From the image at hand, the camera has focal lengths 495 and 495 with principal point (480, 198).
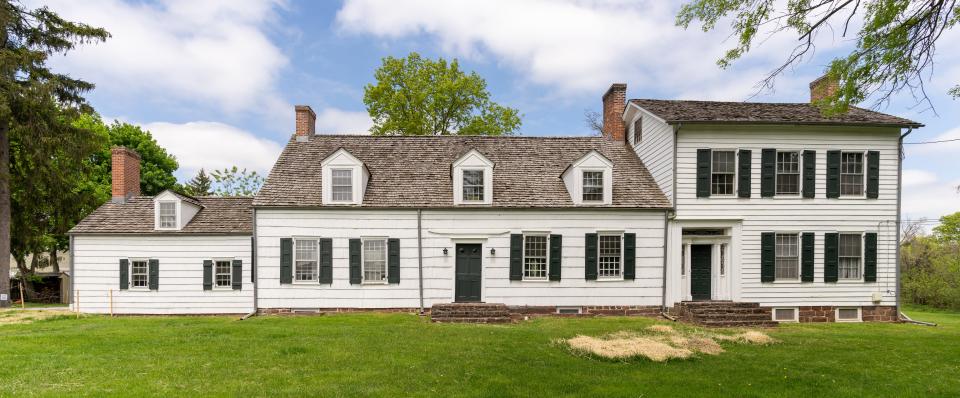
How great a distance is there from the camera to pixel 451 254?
16281 millimetres

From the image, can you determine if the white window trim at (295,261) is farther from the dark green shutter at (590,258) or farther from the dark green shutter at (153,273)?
the dark green shutter at (590,258)

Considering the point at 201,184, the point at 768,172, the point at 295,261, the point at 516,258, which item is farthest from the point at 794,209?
the point at 201,184

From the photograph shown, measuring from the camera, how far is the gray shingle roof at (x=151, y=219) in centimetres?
1706

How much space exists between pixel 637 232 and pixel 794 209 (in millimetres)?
5054

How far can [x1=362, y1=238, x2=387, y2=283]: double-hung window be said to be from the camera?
16297 mm

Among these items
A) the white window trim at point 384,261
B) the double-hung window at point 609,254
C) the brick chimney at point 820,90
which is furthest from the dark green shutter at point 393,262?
the brick chimney at point 820,90

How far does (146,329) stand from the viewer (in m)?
12.8

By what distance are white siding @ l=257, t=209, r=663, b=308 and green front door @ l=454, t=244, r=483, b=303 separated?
0.76 feet

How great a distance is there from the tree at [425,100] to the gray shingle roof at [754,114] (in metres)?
15.0

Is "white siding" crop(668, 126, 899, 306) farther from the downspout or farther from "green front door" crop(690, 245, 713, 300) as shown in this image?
the downspout

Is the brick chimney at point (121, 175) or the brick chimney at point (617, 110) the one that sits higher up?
the brick chimney at point (617, 110)

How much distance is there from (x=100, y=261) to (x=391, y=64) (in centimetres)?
1952

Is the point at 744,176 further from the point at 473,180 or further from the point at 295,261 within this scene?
the point at 295,261

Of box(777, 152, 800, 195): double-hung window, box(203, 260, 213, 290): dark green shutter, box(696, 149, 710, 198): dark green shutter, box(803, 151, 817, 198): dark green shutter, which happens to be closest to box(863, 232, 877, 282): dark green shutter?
box(803, 151, 817, 198): dark green shutter
